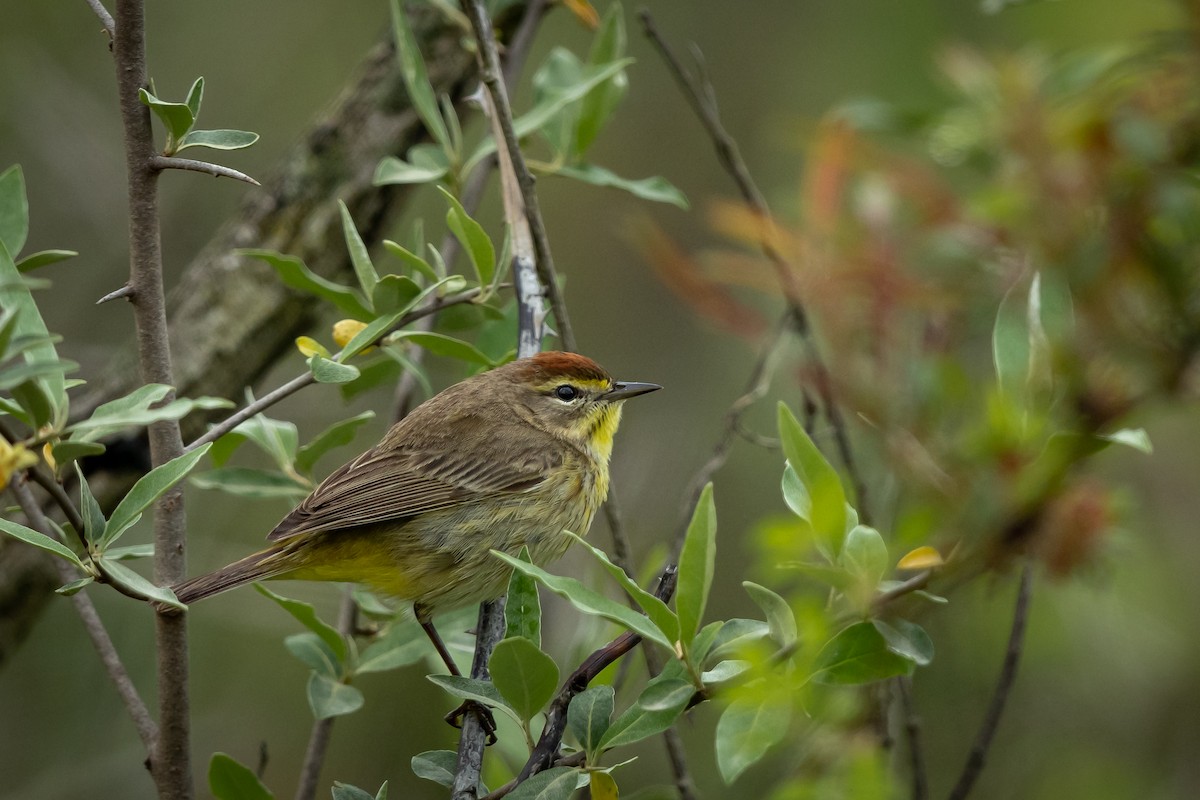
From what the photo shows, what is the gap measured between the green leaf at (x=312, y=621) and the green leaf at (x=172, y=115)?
119 centimetres

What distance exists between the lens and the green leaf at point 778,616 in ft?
7.18

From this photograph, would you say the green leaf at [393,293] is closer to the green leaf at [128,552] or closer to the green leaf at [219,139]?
the green leaf at [219,139]

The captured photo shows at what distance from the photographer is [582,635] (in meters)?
3.79

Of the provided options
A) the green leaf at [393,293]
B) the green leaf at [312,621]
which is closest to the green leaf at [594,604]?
the green leaf at [393,293]

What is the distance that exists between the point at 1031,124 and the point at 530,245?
1718mm

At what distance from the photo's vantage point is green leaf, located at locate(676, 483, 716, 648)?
2143 mm

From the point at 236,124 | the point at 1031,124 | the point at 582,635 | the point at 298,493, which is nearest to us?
the point at 1031,124

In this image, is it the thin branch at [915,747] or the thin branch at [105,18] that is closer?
the thin branch at [105,18]

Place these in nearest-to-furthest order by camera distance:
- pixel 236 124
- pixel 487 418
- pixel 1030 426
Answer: pixel 1030 426 → pixel 487 418 → pixel 236 124

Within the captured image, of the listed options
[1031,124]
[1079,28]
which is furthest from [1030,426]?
[1079,28]

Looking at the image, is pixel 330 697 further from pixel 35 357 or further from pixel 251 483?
pixel 35 357

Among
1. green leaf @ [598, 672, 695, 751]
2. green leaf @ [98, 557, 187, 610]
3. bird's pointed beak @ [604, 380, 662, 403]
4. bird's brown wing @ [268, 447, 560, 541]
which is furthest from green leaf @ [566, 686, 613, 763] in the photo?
bird's pointed beak @ [604, 380, 662, 403]

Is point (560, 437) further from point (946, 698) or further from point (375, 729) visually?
point (375, 729)

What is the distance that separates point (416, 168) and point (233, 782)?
76.3 inches
